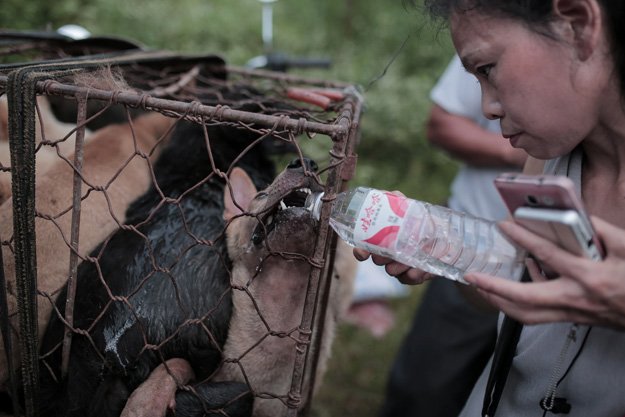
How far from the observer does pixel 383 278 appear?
4.53m

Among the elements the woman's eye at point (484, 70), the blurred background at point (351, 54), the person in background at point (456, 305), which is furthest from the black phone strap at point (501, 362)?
the blurred background at point (351, 54)

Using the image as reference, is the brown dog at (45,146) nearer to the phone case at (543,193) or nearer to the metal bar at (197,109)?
the metal bar at (197,109)

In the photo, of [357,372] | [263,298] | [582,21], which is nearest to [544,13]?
[582,21]

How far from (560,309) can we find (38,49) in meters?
1.98

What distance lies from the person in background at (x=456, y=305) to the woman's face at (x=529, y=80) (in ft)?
4.50

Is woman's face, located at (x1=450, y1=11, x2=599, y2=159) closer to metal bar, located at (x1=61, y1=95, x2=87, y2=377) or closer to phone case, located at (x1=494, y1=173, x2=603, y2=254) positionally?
phone case, located at (x1=494, y1=173, x2=603, y2=254)

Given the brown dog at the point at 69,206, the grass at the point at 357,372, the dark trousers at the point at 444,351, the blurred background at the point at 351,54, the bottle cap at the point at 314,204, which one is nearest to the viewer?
the bottle cap at the point at 314,204

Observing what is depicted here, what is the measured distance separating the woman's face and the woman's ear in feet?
0.06

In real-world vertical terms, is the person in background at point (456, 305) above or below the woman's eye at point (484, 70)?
below

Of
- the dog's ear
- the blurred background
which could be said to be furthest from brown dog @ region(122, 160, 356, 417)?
the blurred background

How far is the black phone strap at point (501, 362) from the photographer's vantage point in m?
1.46

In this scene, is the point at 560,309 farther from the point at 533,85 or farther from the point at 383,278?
the point at 383,278

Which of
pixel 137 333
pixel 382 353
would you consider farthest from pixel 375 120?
pixel 137 333

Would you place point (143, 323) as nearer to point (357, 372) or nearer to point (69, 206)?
point (69, 206)
